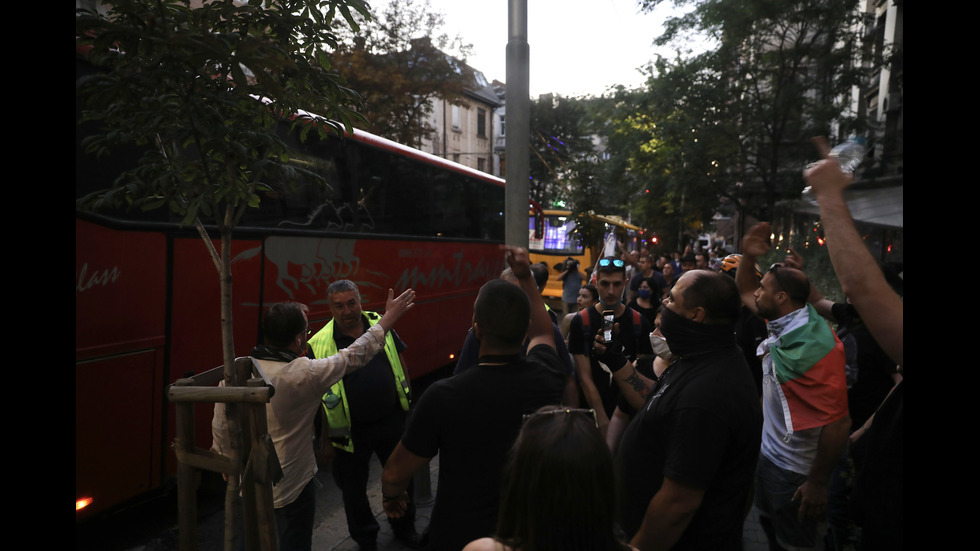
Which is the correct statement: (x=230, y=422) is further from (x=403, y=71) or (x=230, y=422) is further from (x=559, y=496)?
(x=403, y=71)

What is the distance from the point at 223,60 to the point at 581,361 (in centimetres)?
291

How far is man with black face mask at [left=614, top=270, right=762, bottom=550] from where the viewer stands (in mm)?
2186

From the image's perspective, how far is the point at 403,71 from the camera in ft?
60.5

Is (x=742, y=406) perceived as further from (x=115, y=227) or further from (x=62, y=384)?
(x=115, y=227)

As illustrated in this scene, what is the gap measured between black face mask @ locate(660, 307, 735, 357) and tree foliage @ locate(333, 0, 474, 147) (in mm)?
15979

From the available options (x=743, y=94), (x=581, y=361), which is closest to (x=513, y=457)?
(x=581, y=361)

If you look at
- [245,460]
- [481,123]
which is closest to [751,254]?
[245,460]

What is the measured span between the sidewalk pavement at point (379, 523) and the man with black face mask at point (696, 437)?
2359mm

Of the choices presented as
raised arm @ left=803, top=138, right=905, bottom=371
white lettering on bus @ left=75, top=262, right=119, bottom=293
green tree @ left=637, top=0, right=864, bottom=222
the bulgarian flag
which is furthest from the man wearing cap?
green tree @ left=637, top=0, right=864, bottom=222

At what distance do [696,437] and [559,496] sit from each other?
0.88 metres

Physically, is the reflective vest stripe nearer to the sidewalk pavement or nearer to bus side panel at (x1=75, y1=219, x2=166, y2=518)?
the sidewalk pavement

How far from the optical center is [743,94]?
17594 millimetres

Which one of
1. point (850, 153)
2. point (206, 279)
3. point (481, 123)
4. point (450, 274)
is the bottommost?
point (450, 274)

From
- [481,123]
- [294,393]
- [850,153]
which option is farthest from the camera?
[481,123]
